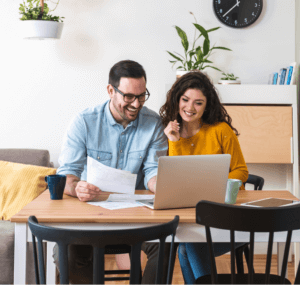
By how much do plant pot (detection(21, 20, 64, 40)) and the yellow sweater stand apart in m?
1.38

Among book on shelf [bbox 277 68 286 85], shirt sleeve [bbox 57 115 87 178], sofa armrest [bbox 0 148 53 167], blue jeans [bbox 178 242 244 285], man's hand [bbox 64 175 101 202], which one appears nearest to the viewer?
man's hand [bbox 64 175 101 202]

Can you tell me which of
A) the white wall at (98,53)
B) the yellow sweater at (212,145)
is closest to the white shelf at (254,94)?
the white wall at (98,53)

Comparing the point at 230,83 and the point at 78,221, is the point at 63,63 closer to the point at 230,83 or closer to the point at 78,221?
the point at 230,83

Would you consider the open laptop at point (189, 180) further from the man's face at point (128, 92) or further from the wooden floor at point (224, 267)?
the wooden floor at point (224, 267)

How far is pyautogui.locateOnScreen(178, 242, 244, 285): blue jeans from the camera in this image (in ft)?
6.34

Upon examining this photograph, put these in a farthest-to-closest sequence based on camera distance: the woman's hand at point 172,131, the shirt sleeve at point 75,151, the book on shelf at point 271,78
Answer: the book on shelf at point 271,78 < the woman's hand at point 172,131 < the shirt sleeve at point 75,151

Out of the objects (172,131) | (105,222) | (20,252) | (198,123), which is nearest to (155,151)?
(172,131)

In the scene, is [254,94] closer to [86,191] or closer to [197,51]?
[197,51]

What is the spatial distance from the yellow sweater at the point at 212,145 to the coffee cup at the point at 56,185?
78cm

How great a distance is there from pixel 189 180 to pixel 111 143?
0.68 meters

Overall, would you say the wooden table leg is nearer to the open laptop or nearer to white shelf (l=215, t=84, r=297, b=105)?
the open laptop

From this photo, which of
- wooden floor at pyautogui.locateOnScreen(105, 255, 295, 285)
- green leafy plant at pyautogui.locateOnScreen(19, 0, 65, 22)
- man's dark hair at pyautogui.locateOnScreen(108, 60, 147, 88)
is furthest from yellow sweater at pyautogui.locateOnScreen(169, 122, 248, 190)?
green leafy plant at pyautogui.locateOnScreen(19, 0, 65, 22)

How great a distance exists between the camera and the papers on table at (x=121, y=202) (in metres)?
1.67

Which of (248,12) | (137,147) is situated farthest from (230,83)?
(137,147)
